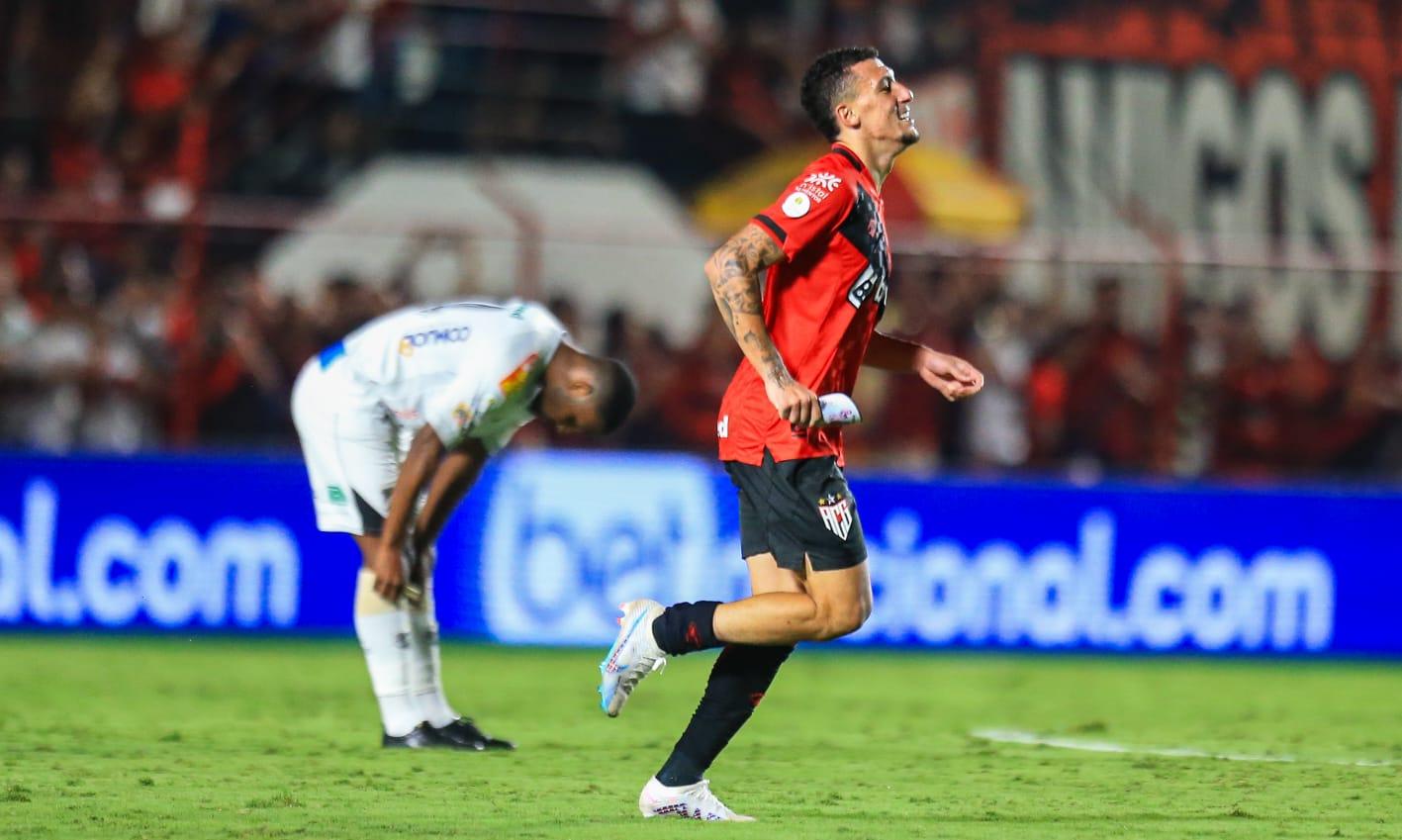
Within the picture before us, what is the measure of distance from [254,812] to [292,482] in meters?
6.97

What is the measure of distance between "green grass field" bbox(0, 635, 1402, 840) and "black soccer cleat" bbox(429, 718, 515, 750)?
0.15 metres

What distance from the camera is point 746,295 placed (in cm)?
602

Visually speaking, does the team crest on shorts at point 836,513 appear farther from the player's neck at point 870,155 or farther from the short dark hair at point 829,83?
the short dark hair at point 829,83

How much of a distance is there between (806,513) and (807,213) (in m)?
0.89

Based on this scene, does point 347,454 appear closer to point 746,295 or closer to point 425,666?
point 425,666

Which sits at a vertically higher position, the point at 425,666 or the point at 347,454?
the point at 347,454

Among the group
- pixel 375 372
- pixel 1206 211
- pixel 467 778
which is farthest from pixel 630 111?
pixel 467 778

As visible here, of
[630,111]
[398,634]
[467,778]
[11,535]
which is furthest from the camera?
[630,111]

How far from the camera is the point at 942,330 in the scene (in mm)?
14375

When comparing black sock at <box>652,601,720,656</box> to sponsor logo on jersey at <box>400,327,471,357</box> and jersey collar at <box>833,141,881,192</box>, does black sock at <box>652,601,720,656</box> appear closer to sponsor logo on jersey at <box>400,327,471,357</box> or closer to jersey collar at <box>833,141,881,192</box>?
jersey collar at <box>833,141,881,192</box>

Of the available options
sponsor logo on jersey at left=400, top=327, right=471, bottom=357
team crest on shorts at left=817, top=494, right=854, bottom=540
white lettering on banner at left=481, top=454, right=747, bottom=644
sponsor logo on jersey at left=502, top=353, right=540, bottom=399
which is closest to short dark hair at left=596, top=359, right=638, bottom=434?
sponsor logo on jersey at left=502, top=353, right=540, bottom=399

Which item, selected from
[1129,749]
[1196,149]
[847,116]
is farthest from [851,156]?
[1196,149]

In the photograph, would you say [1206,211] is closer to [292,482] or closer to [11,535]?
[292,482]

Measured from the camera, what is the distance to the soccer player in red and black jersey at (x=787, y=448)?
6.14 metres
